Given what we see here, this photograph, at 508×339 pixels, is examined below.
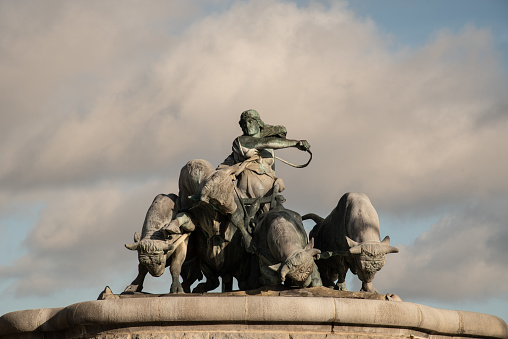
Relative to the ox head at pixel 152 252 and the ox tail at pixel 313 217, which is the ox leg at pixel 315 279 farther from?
the ox head at pixel 152 252

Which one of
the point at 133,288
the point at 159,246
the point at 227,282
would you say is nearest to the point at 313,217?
the point at 227,282

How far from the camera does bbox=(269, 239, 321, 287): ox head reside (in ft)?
42.5

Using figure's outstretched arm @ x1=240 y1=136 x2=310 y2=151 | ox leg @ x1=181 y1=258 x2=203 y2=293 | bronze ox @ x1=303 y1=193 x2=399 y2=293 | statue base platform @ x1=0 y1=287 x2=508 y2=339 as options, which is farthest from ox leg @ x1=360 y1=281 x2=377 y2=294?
figure's outstretched arm @ x1=240 y1=136 x2=310 y2=151

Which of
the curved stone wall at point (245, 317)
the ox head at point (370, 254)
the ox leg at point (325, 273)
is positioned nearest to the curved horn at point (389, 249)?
the ox head at point (370, 254)

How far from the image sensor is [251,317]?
12023mm

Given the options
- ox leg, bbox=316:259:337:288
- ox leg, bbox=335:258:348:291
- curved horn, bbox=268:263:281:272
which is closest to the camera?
curved horn, bbox=268:263:281:272

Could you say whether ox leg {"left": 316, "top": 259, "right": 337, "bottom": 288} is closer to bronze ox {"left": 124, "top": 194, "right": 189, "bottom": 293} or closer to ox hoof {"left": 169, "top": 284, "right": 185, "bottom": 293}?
bronze ox {"left": 124, "top": 194, "right": 189, "bottom": 293}

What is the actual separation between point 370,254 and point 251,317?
2009 mm

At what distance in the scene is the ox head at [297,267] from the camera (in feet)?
42.5

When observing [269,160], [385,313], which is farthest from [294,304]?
[269,160]

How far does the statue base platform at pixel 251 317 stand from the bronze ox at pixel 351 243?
1.61ft

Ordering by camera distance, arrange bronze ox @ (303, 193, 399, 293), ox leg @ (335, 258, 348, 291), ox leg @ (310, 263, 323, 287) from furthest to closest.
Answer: ox leg @ (335, 258, 348, 291) → ox leg @ (310, 263, 323, 287) → bronze ox @ (303, 193, 399, 293)

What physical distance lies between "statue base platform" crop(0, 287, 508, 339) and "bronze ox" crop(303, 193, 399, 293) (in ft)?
1.61

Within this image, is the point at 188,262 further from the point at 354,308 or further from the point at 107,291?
the point at 354,308
